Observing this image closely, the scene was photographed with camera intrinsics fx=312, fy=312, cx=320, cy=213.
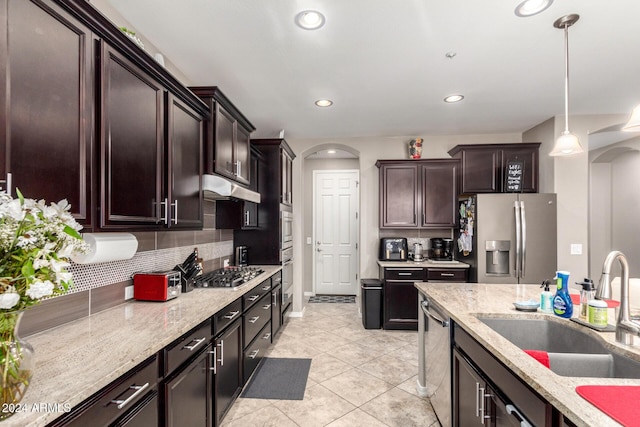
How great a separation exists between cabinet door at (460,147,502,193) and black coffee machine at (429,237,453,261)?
2.65 feet

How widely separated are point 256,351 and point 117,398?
6.09 ft

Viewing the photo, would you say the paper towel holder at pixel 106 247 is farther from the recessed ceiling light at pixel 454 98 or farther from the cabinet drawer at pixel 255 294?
the recessed ceiling light at pixel 454 98

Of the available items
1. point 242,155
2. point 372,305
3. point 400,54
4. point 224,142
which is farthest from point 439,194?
point 224,142

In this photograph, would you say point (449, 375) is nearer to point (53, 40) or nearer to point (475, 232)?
point (475, 232)

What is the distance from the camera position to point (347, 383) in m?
2.79

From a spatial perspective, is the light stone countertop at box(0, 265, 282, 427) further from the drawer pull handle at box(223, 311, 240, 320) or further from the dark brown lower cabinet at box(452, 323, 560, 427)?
the dark brown lower cabinet at box(452, 323, 560, 427)

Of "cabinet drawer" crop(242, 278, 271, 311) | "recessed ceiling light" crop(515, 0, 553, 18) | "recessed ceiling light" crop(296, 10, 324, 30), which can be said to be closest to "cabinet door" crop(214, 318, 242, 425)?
"cabinet drawer" crop(242, 278, 271, 311)

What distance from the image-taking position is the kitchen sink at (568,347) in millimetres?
1309

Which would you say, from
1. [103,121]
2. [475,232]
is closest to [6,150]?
[103,121]

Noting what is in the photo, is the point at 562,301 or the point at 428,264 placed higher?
the point at 562,301

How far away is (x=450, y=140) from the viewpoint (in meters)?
4.65

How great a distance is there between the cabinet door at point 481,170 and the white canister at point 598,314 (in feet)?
9.33

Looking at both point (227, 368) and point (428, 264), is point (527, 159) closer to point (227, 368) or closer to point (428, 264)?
point (428, 264)

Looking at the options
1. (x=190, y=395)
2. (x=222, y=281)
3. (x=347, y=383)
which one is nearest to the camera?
(x=190, y=395)
